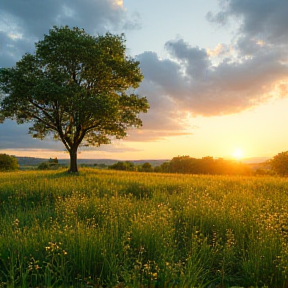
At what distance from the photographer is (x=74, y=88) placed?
26.6m

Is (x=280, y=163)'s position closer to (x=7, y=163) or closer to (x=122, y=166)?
(x=122, y=166)

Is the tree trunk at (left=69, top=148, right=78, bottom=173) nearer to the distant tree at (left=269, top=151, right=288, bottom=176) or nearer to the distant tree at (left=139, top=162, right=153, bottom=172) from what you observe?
the distant tree at (left=139, top=162, right=153, bottom=172)

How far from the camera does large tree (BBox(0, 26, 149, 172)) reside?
84.5 feet

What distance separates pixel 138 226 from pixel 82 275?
1.91 m

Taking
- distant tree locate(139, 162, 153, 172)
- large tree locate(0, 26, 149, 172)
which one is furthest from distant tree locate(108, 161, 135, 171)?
large tree locate(0, 26, 149, 172)

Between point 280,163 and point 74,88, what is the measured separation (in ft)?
82.2

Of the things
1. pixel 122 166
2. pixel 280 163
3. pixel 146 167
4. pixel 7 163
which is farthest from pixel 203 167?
pixel 7 163

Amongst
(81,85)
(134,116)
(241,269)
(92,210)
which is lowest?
(241,269)

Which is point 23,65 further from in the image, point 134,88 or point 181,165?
point 181,165

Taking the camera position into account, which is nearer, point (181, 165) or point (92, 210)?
point (92, 210)

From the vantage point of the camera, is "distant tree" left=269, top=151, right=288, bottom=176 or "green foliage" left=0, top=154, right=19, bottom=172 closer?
"distant tree" left=269, top=151, right=288, bottom=176

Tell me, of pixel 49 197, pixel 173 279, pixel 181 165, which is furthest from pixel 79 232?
pixel 181 165

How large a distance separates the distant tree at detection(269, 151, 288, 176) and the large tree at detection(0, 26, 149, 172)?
17087mm

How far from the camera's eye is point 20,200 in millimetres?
13383
